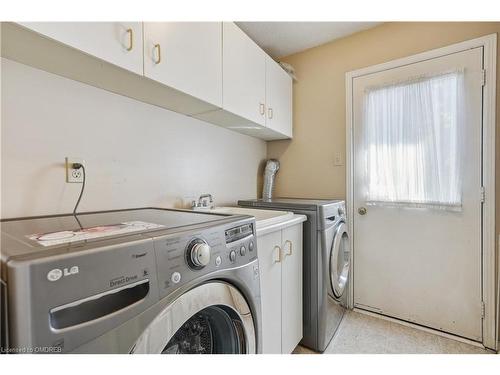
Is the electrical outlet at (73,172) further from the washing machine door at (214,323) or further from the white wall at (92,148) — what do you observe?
the washing machine door at (214,323)

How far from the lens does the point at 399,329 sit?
1839 millimetres

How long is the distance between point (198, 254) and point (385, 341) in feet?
5.65

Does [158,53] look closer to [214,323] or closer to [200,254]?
[200,254]

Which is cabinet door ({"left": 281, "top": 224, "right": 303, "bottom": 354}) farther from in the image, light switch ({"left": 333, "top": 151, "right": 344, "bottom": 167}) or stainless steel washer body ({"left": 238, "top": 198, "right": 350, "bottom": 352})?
light switch ({"left": 333, "top": 151, "right": 344, "bottom": 167})

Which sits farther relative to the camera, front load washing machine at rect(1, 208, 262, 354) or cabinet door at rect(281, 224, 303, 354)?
cabinet door at rect(281, 224, 303, 354)

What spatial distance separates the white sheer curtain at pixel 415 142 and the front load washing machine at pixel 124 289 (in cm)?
154

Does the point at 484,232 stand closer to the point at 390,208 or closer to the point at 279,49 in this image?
the point at 390,208

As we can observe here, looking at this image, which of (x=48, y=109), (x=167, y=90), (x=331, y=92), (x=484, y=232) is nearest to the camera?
(x=48, y=109)

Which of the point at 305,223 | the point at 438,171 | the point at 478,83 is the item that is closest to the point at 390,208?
the point at 438,171

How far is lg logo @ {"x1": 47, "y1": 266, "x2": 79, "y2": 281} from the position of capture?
45 centimetres

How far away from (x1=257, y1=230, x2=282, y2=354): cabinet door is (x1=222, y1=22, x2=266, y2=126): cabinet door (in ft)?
2.71

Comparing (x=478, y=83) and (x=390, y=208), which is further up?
(x=478, y=83)

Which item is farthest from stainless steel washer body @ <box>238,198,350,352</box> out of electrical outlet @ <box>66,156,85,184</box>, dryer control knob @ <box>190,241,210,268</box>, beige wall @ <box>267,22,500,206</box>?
electrical outlet @ <box>66,156,85,184</box>
